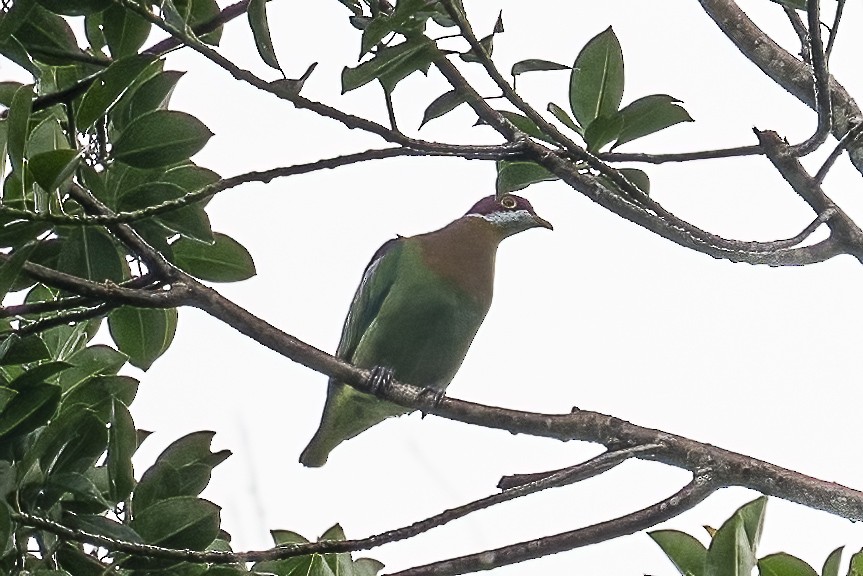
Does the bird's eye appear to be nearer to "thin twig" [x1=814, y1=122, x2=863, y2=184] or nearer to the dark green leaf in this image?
"thin twig" [x1=814, y1=122, x2=863, y2=184]

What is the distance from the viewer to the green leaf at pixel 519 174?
309 cm

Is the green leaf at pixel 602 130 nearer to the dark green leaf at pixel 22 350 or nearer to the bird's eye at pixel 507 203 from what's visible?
the dark green leaf at pixel 22 350

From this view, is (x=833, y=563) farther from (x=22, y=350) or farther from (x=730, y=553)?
(x=22, y=350)

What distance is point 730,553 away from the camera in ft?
7.39

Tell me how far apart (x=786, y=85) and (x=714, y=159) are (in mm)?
434

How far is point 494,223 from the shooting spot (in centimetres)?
530

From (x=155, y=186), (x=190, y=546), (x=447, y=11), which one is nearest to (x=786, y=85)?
(x=447, y=11)

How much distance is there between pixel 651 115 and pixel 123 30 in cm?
127

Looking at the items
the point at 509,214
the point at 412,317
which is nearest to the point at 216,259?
the point at 412,317

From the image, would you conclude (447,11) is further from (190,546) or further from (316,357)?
(190,546)

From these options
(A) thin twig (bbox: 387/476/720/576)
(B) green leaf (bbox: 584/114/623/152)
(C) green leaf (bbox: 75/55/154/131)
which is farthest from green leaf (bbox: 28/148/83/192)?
(B) green leaf (bbox: 584/114/623/152)

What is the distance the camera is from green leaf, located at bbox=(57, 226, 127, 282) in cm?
260

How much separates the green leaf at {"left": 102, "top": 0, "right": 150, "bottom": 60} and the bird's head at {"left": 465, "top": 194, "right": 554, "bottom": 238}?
2.79 m


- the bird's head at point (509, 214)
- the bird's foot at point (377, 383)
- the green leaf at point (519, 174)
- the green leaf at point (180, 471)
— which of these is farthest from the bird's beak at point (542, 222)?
the green leaf at point (180, 471)
